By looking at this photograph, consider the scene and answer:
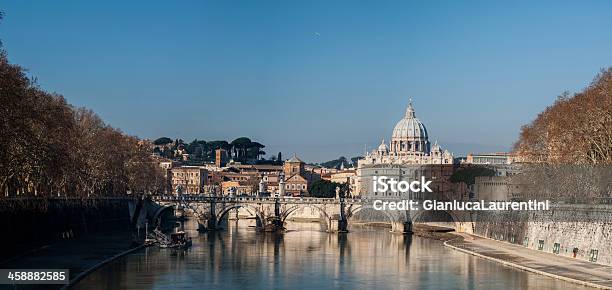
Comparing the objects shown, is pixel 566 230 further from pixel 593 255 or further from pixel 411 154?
pixel 411 154

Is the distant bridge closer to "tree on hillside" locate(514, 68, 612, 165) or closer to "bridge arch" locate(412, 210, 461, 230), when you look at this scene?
"bridge arch" locate(412, 210, 461, 230)

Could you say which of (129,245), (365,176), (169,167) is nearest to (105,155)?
(129,245)

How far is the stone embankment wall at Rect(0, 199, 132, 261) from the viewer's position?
55.2 metres

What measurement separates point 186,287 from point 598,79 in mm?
28596

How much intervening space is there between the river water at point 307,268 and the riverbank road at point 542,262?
79cm

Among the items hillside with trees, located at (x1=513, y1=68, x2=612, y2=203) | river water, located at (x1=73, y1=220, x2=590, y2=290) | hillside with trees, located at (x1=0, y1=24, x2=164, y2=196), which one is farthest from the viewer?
hillside with trees, located at (x1=513, y1=68, x2=612, y2=203)

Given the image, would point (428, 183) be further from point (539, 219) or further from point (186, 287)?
point (186, 287)

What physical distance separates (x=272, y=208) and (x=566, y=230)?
4509 centimetres

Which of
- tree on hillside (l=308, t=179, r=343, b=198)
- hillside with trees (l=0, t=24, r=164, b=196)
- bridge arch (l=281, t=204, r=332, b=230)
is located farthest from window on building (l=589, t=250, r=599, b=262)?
tree on hillside (l=308, t=179, r=343, b=198)

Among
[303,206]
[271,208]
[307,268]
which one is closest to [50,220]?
[307,268]

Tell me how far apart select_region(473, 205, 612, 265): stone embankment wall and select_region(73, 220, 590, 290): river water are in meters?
4.22

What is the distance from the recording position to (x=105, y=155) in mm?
87250

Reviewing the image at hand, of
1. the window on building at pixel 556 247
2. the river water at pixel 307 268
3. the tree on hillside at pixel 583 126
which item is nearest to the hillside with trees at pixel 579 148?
the tree on hillside at pixel 583 126

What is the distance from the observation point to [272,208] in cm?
10369
